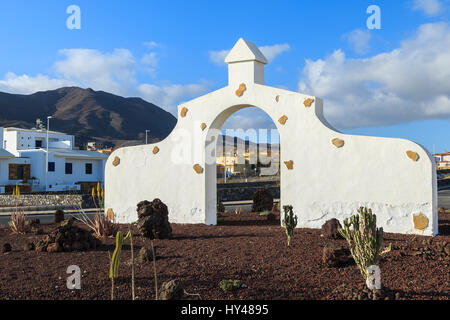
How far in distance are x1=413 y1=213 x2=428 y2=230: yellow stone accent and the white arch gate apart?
2 centimetres

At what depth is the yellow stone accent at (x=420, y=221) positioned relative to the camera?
318 inches

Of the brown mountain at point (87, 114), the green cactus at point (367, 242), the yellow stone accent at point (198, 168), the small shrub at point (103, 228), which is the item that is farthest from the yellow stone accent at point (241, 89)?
the brown mountain at point (87, 114)

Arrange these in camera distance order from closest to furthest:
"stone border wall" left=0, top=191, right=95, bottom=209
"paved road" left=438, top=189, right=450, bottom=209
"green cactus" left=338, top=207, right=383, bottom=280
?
"green cactus" left=338, top=207, right=383, bottom=280, "paved road" left=438, top=189, right=450, bottom=209, "stone border wall" left=0, top=191, right=95, bottom=209

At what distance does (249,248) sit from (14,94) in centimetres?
18174

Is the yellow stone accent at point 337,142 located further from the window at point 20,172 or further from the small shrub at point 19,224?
the window at point 20,172

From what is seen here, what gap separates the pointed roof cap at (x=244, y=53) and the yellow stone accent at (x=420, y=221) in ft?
16.5

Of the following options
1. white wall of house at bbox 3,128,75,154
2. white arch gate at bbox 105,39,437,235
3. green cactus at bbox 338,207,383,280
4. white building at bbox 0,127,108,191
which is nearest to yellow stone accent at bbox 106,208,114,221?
white arch gate at bbox 105,39,437,235

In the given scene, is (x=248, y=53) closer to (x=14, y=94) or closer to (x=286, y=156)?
(x=286, y=156)

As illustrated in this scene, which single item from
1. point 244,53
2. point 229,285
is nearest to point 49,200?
point 244,53

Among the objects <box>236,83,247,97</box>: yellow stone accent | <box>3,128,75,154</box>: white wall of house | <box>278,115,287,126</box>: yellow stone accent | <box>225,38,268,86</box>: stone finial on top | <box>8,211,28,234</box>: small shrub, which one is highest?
<box>3,128,75,154</box>: white wall of house

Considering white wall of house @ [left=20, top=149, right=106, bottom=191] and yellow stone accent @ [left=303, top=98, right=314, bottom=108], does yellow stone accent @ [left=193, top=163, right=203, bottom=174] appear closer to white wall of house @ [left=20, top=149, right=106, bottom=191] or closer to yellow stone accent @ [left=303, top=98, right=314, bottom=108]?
yellow stone accent @ [left=303, top=98, right=314, bottom=108]

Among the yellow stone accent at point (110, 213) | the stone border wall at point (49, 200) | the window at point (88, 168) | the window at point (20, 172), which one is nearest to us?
the yellow stone accent at point (110, 213)

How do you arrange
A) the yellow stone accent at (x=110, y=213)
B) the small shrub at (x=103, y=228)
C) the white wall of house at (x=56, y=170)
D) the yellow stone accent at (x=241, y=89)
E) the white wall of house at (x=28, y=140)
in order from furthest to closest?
the white wall of house at (x=28, y=140) → the white wall of house at (x=56, y=170) → the yellow stone accent at (x=110, y=213) → the yellow stone accent at (x=241, y=89) → the small shrub at (x=103, y=228)

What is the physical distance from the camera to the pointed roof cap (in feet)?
32.8
